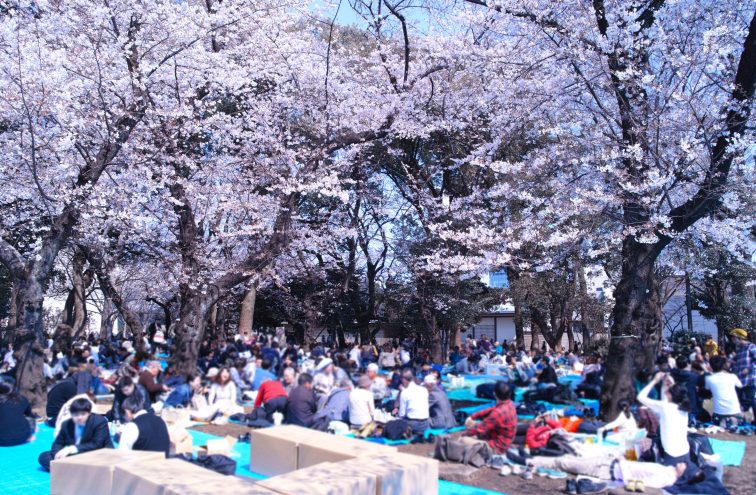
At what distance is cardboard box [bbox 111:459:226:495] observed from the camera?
4134 mm

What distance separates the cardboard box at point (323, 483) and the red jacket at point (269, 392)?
510cm

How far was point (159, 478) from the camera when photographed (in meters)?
4.32

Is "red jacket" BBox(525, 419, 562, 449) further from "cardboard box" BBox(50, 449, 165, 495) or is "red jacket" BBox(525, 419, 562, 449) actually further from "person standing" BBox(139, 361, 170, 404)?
"person standing" BBox(139, 361, 170, 404)

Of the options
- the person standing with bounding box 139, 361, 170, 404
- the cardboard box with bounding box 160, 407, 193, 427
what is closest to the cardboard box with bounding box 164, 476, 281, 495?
the cardboard box with bounding box 160, 407, 193, 427

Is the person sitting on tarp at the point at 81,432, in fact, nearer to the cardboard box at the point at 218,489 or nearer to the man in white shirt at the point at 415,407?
the cardboard box at the point at 218,489

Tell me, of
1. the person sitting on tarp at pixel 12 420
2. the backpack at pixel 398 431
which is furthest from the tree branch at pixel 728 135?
the person sitting on tarp at pixel 12 420

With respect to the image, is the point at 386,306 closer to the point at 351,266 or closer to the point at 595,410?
the point at 351,266

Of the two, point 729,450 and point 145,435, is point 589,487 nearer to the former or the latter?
point 729,450

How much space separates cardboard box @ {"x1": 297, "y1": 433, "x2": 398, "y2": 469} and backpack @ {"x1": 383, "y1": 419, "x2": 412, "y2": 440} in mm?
2525

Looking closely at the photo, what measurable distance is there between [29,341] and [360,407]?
5.66 metres

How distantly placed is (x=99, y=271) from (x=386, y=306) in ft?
39.8

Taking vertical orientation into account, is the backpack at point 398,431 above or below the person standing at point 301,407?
below

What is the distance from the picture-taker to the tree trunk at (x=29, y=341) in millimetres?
10305

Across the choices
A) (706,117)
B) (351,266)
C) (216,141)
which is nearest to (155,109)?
(216,141)
